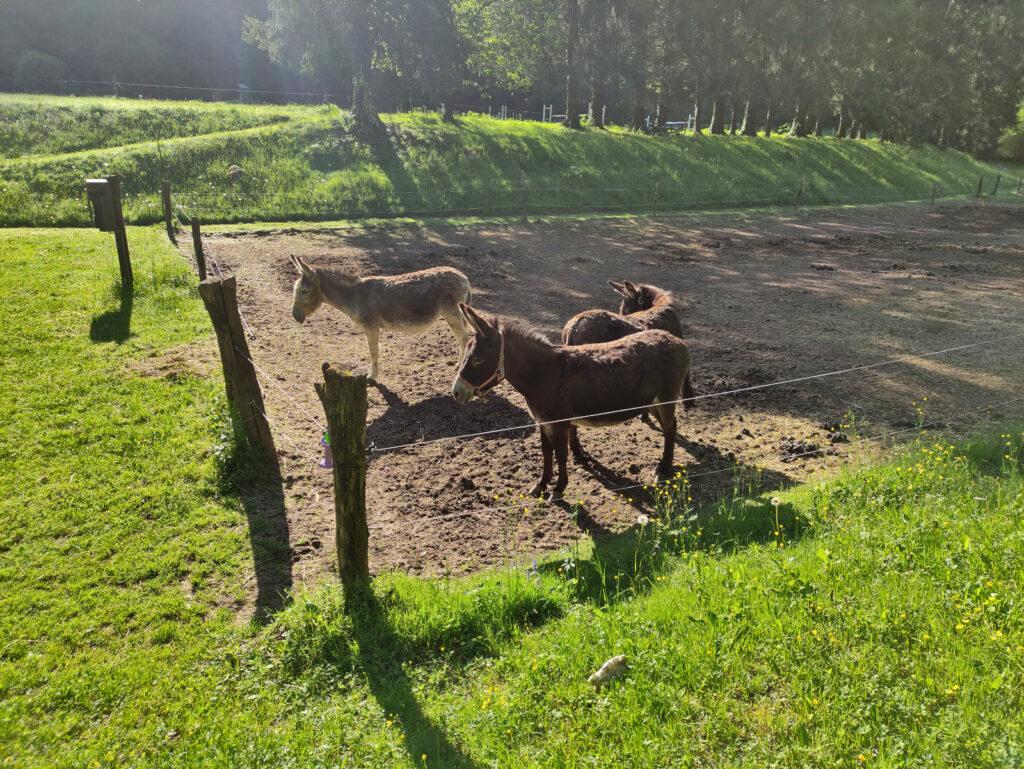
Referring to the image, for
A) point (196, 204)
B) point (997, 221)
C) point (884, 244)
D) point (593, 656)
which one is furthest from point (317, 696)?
point (997, 221)

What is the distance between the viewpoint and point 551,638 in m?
4.67

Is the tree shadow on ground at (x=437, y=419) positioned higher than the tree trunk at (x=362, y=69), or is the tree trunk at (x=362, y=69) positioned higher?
the tree trunk at (x=362, y=69)

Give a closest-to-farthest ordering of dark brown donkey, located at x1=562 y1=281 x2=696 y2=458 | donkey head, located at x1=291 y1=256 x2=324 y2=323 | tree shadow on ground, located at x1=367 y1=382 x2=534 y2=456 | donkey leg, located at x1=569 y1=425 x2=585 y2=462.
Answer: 1. donkey leg, located at x1=569 y1=425 x2=585 y2=462
2. dark brown donkey, located at x1=562 y1=281 x2=696 y2=458
3. tree shadow on ground, located at x1=367 y1=382 x2=534 y2=456
4. donkey head, located at x1=291 y1=256 x2=324 y2=323

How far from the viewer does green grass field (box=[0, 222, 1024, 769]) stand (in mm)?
3742

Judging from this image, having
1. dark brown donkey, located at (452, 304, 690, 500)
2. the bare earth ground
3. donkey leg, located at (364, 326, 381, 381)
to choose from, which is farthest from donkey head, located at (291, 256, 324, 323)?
dark brown donkey, located at (452, 304, 690, 500)

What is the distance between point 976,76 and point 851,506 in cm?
5825

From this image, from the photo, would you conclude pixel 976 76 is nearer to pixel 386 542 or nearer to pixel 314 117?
pixel 314 117

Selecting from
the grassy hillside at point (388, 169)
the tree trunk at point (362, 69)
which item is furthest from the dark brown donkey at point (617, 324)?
the tree trunk at point (362, 69)

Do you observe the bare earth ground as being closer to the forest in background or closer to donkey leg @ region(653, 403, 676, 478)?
donkey leg @ region(653, 403, 676, 478)

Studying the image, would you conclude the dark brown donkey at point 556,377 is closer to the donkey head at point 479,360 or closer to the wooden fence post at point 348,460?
the donkey head at point 479,360

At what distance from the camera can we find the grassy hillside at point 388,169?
21938 mm

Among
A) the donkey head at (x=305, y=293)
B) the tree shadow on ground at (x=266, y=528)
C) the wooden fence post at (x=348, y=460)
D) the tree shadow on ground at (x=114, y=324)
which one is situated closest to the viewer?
the wooden fence post at (x=348, y=460)

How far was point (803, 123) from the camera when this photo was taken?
4484 cm

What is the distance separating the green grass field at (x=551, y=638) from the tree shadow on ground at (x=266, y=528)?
0.38ft
